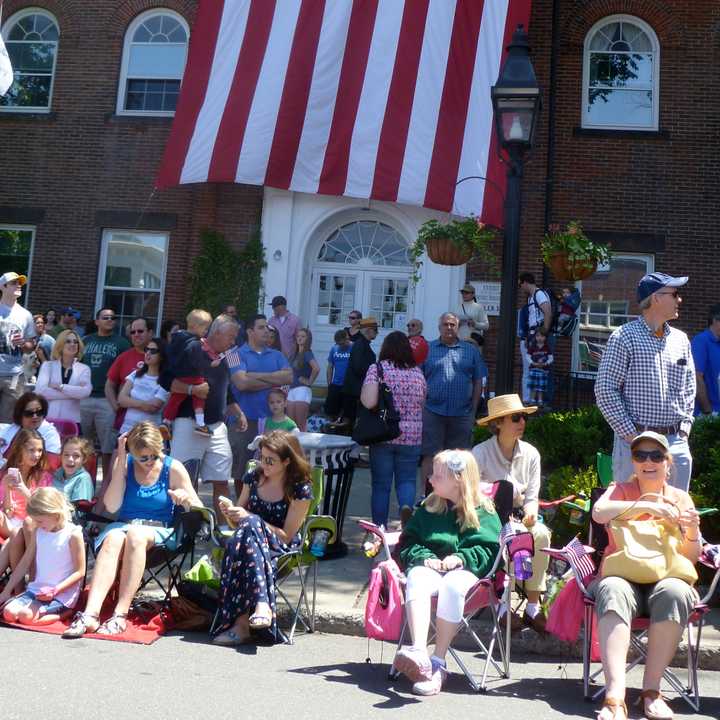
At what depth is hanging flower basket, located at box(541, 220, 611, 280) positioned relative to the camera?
971 cm

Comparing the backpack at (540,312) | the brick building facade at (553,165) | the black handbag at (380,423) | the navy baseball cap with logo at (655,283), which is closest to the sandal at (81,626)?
the black handbag at (380,423)

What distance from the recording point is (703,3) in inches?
588

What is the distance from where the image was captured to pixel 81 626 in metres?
5.44

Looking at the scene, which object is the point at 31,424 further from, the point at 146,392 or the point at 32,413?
the point at 146,392

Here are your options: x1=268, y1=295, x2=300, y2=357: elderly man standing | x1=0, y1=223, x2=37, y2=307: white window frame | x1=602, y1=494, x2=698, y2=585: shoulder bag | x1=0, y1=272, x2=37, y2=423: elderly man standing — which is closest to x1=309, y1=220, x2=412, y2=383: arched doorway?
x1=268, y1=295, x2=300, y2=357: elderly man standing

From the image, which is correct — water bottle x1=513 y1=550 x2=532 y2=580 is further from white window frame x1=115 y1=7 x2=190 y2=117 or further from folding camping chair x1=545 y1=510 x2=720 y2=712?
white window frame x1=115 y1=7 x2=190 y2=117

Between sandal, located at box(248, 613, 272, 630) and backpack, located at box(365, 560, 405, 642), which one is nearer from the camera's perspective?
backpack, located at box(365, 560, 405, 642)

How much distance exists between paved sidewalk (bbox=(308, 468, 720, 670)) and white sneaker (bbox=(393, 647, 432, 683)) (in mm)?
1173

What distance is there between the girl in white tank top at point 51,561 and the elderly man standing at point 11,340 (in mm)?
4043

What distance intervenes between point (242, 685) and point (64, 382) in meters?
4.73

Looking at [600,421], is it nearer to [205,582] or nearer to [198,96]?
[205,582]

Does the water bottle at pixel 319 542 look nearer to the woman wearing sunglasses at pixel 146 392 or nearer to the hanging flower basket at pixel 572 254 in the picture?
the woman wearing sunglasses at pixel 146 392

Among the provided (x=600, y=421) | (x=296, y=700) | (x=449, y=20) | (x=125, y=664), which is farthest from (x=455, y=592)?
(x=449, y=20)

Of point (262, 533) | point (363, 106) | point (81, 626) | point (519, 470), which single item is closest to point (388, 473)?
point (519, 470)
